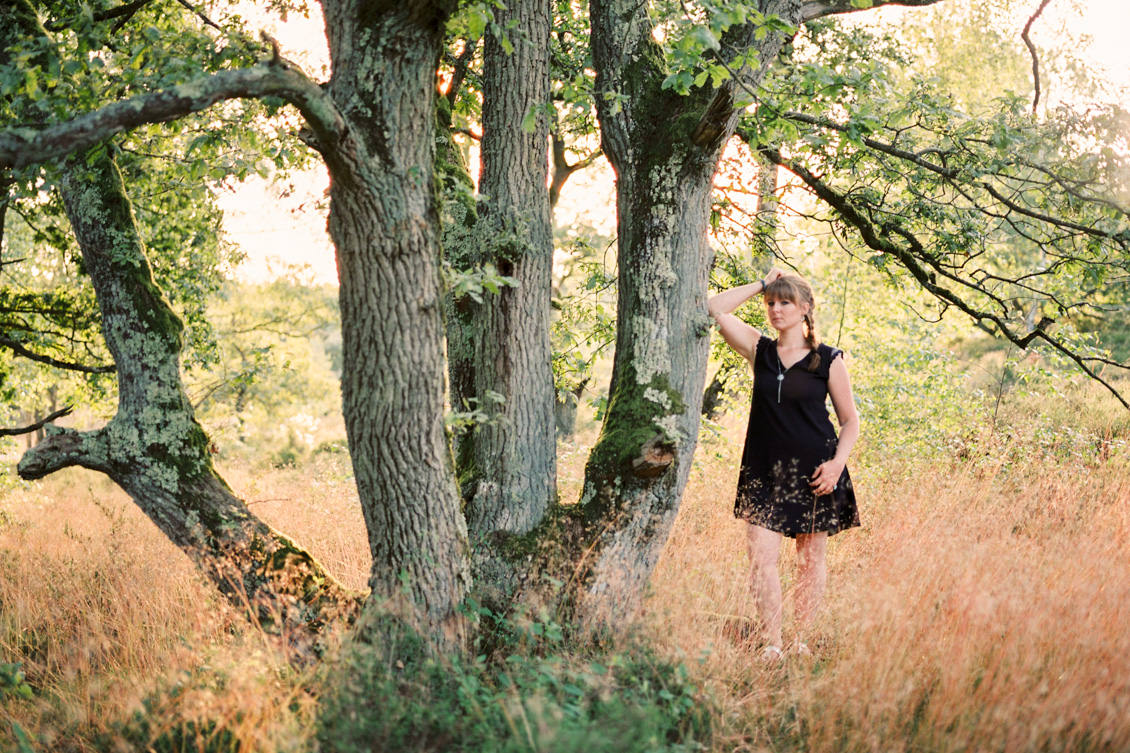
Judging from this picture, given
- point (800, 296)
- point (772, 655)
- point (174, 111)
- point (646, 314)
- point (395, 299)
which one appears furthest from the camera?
point (800, 296)

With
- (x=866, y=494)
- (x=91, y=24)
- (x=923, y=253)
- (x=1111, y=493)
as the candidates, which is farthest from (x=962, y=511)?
(x=91, y=24)

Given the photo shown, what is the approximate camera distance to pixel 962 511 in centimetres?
622

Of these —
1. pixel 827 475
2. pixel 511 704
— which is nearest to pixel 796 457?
pixel 827 475

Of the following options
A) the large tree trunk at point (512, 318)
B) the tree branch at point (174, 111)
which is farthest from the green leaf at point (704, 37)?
the large tree trunk at point (512, 318)

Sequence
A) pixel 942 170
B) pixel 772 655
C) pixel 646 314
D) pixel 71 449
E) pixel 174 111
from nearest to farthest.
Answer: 1. pixel 174 111
2. pixel 772 655
3. pixel 71 449
4. pixel 646 314
5. pixel 942 170

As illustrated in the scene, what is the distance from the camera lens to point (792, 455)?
4375mm

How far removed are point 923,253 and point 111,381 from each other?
7.72m

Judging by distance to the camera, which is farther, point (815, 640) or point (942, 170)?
point (942, 170)

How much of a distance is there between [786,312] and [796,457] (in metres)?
0.82

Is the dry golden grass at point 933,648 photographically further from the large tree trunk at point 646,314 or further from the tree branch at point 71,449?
the tree branch at point 71,449

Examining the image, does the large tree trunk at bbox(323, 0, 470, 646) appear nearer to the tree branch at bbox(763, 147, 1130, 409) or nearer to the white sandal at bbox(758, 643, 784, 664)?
the white sandal at bbox(758, 643, 784, 664)

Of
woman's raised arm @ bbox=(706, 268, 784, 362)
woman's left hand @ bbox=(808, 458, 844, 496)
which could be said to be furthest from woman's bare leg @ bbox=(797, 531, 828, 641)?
woman's raised arm @ bbox=(706, 268, 784, 362)

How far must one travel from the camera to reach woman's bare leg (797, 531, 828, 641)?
4.35 m

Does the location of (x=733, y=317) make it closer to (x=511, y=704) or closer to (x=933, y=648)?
(x=933, y=648)
